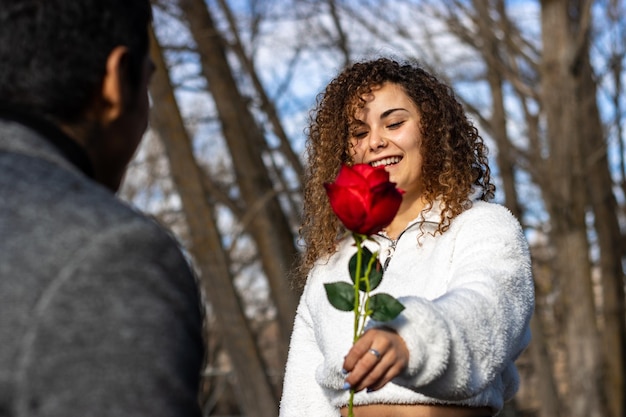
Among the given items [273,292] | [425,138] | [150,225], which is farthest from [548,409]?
[150,225]

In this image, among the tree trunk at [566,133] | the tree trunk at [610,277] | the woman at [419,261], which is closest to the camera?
the woman at [419,261]

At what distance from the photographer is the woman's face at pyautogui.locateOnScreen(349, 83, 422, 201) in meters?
2.96

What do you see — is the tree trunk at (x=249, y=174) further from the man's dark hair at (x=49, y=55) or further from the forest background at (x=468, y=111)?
the man's dark hair at (x=49, y=55)

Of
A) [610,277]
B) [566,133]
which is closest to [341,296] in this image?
[566,133]

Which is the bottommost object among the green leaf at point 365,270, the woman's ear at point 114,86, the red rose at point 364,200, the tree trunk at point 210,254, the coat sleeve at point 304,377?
the tree trunk at point 210,254

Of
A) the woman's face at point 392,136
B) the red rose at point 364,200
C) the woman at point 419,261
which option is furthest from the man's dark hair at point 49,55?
the woman's face at point 392,136

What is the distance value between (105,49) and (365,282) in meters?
0.78

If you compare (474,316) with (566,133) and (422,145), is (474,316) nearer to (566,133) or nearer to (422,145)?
(422,145)

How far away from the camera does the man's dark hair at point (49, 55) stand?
1.46 metres

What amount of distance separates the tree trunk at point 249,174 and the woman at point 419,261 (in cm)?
630

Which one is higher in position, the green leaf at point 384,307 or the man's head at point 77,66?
the man's head at point 77,66

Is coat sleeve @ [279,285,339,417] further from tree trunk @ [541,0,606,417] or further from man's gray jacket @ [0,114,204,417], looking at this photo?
tree trunk @ [541,0,606,417]

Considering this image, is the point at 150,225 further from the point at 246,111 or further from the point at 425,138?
the point at 246,111

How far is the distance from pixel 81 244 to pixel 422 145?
1806 mm
